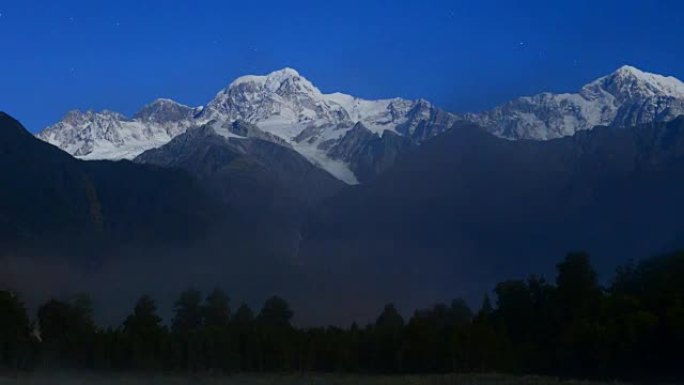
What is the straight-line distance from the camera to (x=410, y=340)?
4717 inches

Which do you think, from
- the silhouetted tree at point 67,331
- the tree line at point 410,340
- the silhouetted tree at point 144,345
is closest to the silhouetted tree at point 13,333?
the tree line at point 410,340

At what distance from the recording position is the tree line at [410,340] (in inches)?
4237

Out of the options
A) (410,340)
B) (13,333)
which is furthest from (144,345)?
(410,340)

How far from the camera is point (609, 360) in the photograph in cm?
9669

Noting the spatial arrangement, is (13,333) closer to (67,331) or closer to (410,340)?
(67,331)

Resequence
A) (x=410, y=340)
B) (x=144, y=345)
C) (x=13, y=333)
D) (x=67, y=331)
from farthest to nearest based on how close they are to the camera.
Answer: (x=67, y=331)
(x=13, y=333)
(x=144, y=345)
(x=410, y=340)

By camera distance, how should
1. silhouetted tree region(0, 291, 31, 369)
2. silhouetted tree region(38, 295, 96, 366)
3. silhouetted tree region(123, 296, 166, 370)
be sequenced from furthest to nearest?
silhouetted tree region(38, 295, 96, 366)
silhouetted tree region(0, 291, 31, 369)
silhouetted tree region(123, 296, 166, 370)

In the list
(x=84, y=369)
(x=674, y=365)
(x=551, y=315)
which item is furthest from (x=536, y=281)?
(x=84, y=369)

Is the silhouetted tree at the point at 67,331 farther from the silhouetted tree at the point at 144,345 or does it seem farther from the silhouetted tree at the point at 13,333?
the silhouetted tree at the point at 144,345

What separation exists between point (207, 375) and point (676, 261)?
172ft

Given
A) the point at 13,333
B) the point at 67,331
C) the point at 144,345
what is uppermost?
the point at 67,331

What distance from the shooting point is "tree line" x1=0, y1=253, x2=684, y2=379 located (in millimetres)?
107625

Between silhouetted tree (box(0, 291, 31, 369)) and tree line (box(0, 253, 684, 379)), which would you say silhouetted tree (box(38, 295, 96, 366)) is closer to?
tree line (box(0, 253, 684, 379))

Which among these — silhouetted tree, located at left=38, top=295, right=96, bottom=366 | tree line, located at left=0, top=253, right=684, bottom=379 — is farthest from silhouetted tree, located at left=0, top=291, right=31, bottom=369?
silhouetted tree, located at left=38, top=295, right=96, bottom=366
